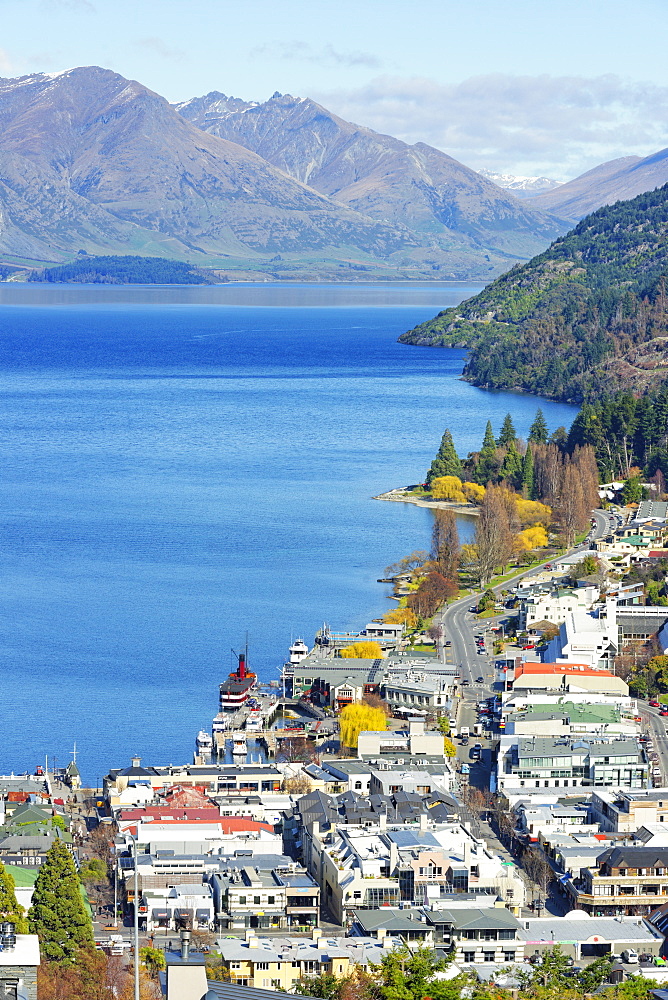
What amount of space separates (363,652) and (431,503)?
95.9 ft

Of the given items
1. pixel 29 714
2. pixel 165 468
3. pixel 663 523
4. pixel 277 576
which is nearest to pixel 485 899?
pixel 29 714

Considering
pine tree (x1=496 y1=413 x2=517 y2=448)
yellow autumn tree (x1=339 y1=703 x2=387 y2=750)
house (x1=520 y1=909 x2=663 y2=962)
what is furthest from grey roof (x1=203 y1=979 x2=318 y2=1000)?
pine tree (x1=496 y1=413 x2=517 y2=448)

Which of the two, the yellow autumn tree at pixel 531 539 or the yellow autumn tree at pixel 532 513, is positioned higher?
the yellow autumn tree at pixel 532 513

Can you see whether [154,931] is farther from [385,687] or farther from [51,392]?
[51,392]

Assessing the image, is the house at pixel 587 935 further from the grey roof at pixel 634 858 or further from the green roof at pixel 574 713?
the green roof at pixel 574 713

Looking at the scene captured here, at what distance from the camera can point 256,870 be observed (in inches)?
1143

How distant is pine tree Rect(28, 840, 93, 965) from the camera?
24969 millimetres

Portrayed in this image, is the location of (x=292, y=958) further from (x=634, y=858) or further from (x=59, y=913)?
(x=634, y=858)

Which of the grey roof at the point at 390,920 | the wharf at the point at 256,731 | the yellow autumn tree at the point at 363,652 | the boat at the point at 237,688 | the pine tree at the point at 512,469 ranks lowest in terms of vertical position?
the grey roof at the point at 390,920

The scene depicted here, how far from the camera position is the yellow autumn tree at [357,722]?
39375 mm

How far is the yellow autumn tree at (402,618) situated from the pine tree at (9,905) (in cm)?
2510

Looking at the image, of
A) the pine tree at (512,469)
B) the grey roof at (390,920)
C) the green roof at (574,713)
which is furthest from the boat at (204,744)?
the pine tree at (512,469)

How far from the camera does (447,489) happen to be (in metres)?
76.4

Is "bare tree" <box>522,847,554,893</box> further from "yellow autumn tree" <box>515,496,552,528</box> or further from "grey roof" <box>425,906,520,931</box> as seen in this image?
"yellow autumn tree" <box>515,496,552,528</box>
